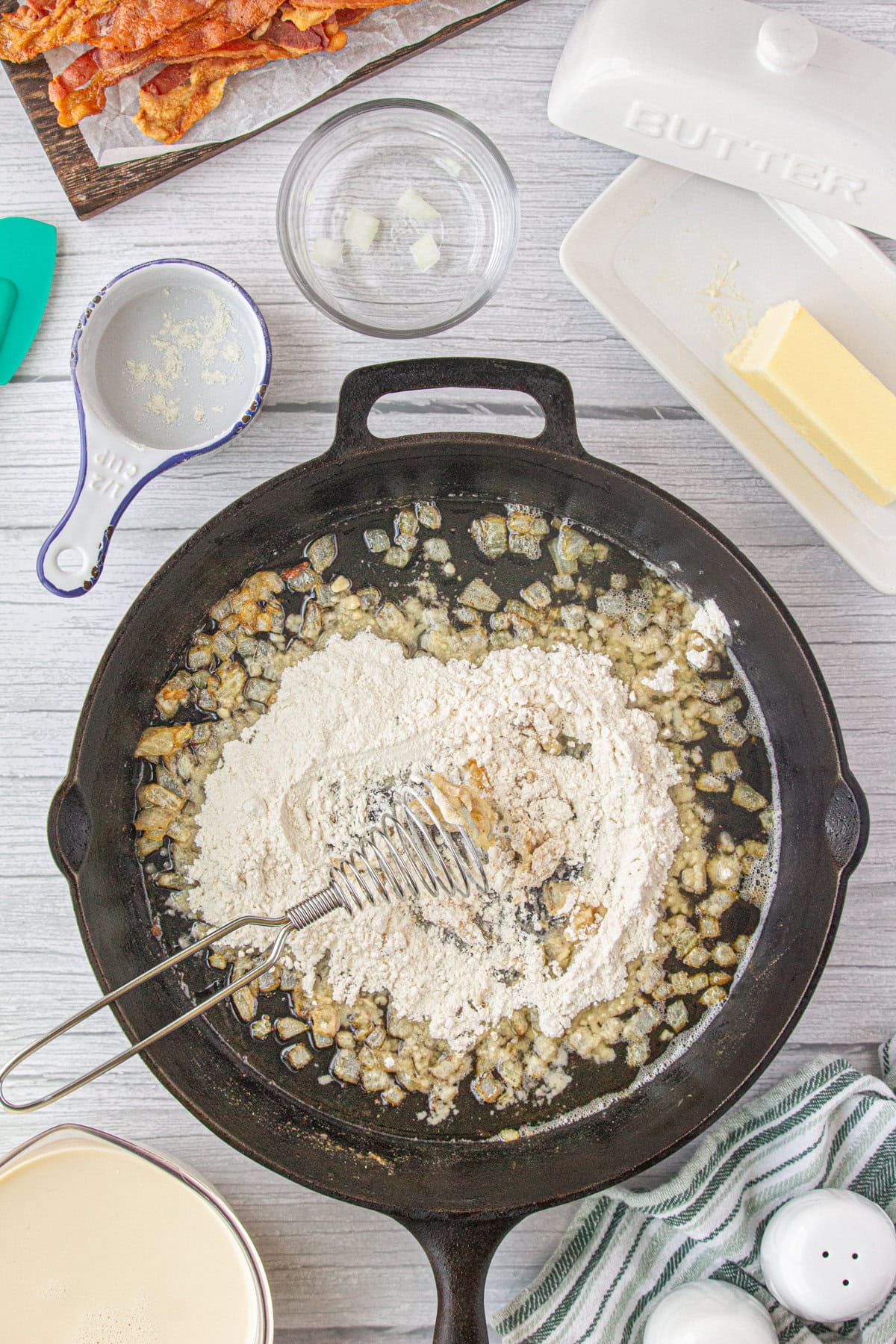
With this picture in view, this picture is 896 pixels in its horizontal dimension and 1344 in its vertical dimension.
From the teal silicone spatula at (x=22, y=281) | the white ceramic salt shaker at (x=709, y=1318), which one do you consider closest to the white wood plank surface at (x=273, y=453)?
the teal silicone spatula at (x=22, y=281)

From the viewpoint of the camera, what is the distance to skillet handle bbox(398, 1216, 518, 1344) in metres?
0.76

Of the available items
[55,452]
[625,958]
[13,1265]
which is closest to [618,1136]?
[625,958]

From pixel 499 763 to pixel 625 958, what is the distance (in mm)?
216

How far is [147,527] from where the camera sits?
880 millimetres

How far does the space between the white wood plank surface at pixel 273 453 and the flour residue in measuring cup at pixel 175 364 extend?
36mm

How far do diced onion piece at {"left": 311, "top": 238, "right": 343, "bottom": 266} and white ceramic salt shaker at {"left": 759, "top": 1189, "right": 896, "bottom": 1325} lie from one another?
0.95m

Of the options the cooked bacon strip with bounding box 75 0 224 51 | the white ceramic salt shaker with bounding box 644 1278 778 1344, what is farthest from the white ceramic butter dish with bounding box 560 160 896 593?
the white ceramic salt shaker with bounding box 644 1278 778 1344

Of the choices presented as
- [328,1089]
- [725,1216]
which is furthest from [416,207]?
[725,1216]

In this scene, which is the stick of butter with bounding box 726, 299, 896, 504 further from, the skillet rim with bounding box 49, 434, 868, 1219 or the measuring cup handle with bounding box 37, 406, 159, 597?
the measuring cup handle with bounding box 37, 406, 159, 597

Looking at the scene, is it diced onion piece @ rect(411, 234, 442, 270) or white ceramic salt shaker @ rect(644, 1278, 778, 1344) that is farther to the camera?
diced onion piece @ rect(411, 234, 442, 270)

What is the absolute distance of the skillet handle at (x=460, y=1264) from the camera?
29.8 inches

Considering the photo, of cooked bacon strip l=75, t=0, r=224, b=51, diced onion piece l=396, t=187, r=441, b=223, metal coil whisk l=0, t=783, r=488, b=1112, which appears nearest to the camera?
metal coil whisk l=0, t=783, r=488, b=1112

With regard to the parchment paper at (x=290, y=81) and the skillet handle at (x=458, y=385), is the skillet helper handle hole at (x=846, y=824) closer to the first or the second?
the skillet handle at (x=458, y=385)

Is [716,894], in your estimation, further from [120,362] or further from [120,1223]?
[120,362]
